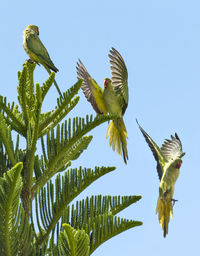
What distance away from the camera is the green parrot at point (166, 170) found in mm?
8039

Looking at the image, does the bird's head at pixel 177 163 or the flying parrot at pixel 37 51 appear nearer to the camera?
the bird's head at pixel 177 163

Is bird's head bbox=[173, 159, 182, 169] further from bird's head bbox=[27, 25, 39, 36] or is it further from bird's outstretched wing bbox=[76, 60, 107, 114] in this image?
bird's head bbox=[27, 25, 39, 36]

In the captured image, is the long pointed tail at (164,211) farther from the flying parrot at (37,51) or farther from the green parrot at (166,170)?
the flying parrot at (37,51)

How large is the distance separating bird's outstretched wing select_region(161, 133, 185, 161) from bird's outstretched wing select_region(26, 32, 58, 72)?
2.14 m

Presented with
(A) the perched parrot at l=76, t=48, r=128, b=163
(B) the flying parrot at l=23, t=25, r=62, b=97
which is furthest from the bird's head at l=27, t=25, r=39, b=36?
(A) the perched parrot at l=76, t=48, r=128, b=163

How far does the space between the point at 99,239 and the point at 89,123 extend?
1.51m

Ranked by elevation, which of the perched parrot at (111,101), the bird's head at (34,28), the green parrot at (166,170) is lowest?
the green parrot at (166,170)

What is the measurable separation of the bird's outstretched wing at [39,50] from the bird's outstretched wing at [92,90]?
3.55ft

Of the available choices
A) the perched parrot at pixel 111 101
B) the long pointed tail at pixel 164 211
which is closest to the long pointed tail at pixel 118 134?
the perched parrot at pixel 111 101

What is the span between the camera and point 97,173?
7770 mm

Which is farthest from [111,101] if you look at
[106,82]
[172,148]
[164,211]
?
[164,211]

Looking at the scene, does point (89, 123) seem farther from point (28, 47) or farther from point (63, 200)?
point (28, 47)

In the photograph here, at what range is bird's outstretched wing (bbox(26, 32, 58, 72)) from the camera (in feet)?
28.0

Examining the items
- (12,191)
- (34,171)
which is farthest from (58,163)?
(12,191)
